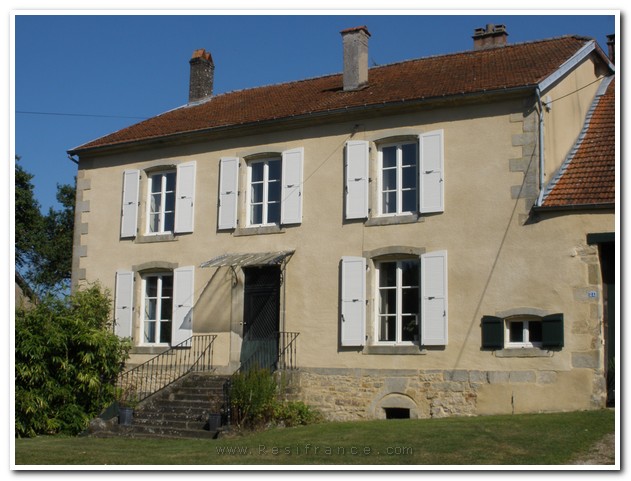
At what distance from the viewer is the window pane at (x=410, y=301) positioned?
51.4 ft

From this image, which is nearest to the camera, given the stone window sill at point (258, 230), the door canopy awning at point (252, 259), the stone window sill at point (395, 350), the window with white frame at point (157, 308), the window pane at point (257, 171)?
the stone window sill at point (395, 350)

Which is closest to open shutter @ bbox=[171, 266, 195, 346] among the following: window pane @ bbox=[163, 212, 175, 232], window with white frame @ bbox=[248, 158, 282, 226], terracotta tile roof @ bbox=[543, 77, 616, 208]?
window pane @ bbox=[163, 212, 175, 232]

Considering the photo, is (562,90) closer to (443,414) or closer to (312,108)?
(312,108)

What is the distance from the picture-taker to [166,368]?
703 inches

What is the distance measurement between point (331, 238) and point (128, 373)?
17.0ft

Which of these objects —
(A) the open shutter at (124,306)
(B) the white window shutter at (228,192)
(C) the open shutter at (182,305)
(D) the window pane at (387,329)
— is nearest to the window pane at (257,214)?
(B) the white window shutter at (228,192)

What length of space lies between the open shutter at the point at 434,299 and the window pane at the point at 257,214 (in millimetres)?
3793

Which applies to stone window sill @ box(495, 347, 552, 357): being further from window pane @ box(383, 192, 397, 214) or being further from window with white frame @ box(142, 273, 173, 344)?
window with white frame @ box(142, 273, 173, 344)

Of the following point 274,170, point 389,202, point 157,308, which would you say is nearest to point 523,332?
point 389,202

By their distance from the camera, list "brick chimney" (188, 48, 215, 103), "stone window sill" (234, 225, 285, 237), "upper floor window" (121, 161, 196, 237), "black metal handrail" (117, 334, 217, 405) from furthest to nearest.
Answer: "brick chimney" (188, 48, 215, 103), "upper floor window" (121, 161, 196, 237), "black metal handrail" (117, 334, 217, 405), "stone window sill" (234, 225, 285, 237)

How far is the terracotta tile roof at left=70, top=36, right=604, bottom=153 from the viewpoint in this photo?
15914 millimetres

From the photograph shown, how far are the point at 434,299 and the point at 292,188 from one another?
12.0 ft

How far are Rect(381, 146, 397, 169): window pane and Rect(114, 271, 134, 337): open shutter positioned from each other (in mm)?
5935

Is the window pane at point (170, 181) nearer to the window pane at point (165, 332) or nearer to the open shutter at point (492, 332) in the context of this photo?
the window pane at point (165, 332)
